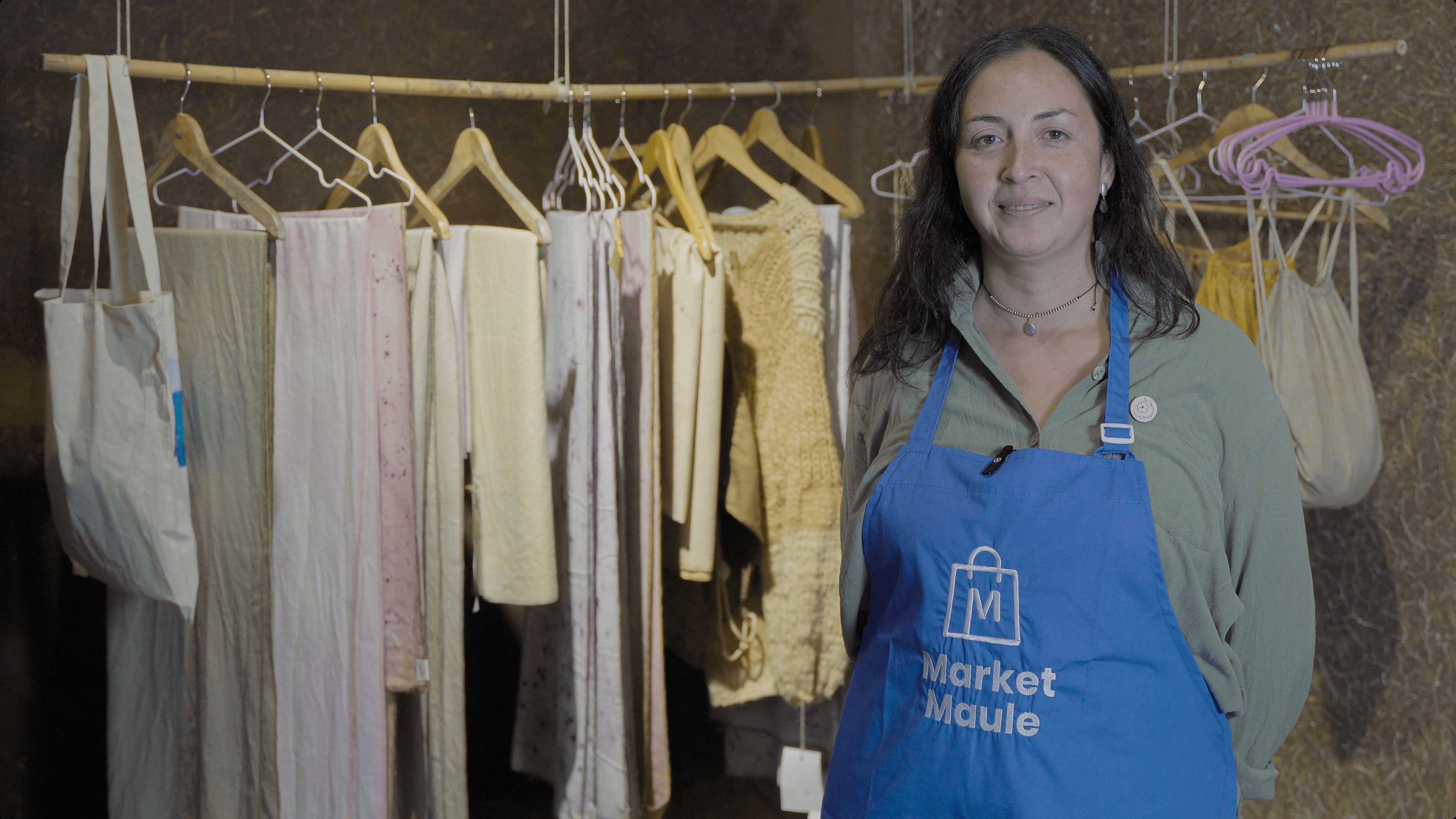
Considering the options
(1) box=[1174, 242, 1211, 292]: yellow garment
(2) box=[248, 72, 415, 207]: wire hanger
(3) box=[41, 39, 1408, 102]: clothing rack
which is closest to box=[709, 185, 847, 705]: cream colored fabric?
(3) box=[41, 39, 1408, 102]: clothing rack

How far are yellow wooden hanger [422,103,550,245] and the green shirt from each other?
0.81m

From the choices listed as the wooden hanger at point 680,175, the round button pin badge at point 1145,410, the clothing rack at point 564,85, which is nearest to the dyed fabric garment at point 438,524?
the clothing rack at point 564,85

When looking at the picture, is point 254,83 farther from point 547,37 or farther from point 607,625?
point 607,625

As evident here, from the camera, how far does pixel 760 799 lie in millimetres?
2555

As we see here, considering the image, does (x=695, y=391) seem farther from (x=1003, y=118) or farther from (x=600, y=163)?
(x=1003, y=118)

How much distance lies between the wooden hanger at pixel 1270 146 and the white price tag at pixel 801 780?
3.83 ft

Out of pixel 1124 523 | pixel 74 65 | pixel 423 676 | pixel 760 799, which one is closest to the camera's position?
pixel 1124 523

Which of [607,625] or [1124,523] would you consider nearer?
[1124,523]

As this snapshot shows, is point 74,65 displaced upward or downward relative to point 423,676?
upward

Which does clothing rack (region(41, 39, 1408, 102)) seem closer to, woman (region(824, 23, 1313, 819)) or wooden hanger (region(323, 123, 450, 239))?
wooden hanger (region(323, 123, 450, 239))

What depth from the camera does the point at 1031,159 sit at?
1.14 m

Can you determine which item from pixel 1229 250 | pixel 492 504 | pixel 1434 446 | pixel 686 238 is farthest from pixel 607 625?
pixel 1434 446

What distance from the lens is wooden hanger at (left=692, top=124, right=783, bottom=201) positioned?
2037mm

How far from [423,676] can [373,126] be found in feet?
2.80
